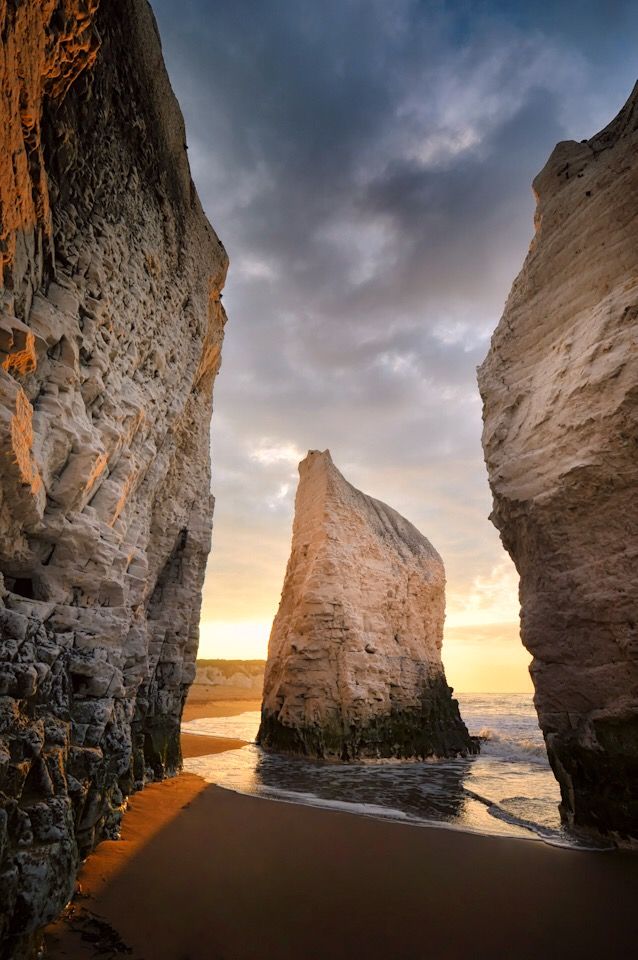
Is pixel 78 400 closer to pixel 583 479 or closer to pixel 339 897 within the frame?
pixel 339 897

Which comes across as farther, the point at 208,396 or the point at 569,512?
the point at 208,396

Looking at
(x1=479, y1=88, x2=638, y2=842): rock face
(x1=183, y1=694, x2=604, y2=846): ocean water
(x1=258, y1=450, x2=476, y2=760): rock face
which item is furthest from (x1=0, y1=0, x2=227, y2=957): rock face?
(x1=258, y1=450, x2=476, y2=760): rock face

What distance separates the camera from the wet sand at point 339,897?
3.28 meters

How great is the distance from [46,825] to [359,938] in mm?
2590

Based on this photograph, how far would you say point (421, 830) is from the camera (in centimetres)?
604

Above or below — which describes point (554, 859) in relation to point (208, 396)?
below

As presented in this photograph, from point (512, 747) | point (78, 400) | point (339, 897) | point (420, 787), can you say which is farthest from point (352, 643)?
point (78, 400)

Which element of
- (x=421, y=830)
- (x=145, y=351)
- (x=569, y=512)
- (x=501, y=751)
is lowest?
(x=501, y=751)

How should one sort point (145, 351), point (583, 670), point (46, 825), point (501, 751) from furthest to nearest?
1. point (501, 751)
2. point (145, 351)
3. point (583, 670)
4. point (46, 825)

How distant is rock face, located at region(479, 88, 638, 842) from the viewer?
5559 millimetres

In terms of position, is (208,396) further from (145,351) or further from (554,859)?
(554,859)

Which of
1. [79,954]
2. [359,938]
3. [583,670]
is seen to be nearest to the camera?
[79,954]

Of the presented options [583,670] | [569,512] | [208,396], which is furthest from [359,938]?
[208,396]

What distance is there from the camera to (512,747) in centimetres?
2008
